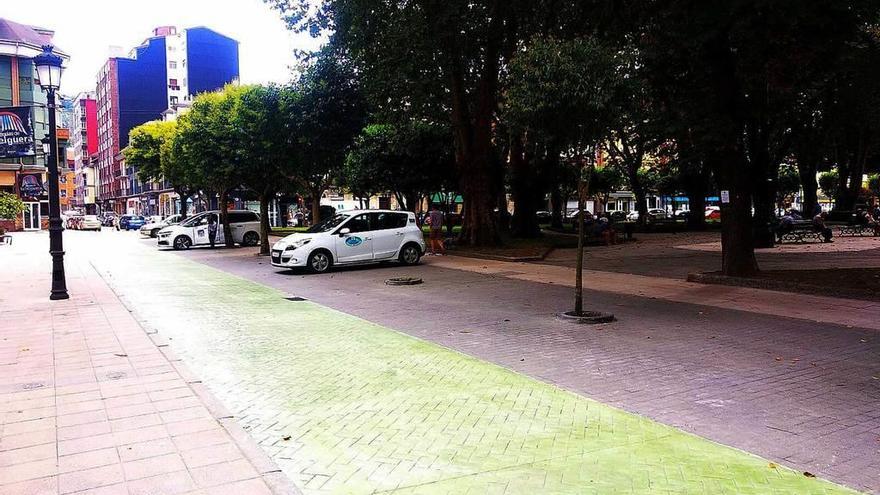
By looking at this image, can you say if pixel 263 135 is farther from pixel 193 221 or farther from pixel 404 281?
pixel 404 281

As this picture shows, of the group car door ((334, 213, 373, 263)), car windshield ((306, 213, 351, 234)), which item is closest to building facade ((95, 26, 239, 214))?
car windshield ((306, 213, 351, 234))

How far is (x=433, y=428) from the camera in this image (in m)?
4.91

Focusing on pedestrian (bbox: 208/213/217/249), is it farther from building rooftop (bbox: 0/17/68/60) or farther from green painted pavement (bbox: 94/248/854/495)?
building rooftop (bbox: 0/17/68/60)

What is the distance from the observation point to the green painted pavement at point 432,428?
12.9 feet

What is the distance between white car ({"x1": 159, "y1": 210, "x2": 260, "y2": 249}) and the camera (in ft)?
95.1

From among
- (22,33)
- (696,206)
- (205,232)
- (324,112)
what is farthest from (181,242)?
(22,33)

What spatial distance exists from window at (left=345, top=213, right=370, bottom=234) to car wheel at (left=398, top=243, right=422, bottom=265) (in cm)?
133

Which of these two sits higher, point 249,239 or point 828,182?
point 828,182

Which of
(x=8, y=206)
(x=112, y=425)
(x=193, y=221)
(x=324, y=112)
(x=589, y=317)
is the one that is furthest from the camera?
(x=8, y=206)

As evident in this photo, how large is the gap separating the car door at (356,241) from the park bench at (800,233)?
52.5 ft

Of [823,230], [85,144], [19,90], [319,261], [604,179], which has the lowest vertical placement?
[319,261]

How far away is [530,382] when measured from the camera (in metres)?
6.22

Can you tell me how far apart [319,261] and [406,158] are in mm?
17436

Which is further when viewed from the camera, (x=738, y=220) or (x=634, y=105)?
(x=738, y=220)
